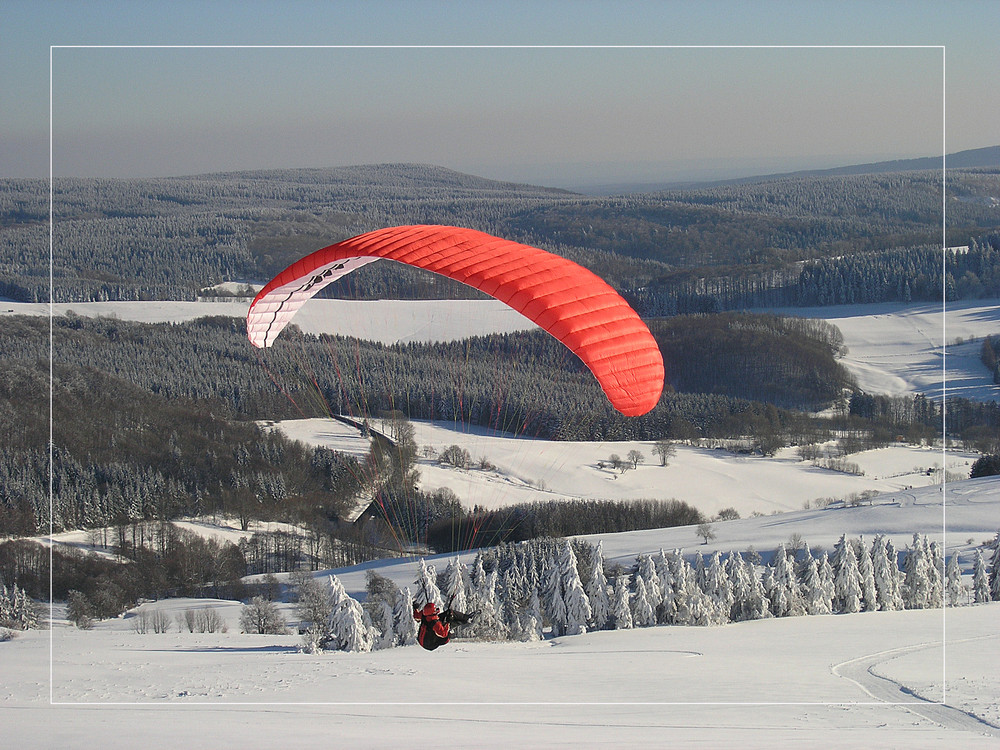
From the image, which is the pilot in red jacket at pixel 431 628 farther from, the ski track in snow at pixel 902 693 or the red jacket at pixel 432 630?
the ski track in snow at pixel 902 693

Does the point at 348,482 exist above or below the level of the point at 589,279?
below

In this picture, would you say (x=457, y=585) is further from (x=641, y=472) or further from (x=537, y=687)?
(x=641, y=472)

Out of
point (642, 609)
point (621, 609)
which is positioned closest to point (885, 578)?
point (642, 609)

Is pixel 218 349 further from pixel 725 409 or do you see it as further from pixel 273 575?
pixel 273 575

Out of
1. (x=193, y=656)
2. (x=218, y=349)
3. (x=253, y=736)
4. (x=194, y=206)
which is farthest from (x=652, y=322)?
(x=194, y=206)

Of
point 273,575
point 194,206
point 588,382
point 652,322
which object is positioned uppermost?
point 194,206
